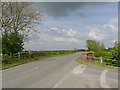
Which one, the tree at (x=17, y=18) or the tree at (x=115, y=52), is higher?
the tree at (x=17, y=18)

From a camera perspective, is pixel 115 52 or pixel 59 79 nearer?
pixel 59 79

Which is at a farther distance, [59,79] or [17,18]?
[17,18]

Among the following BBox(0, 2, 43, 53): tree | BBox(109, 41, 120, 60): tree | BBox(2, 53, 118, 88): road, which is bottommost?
BBox(2, 53, 118, 88): road

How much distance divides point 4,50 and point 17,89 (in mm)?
15156

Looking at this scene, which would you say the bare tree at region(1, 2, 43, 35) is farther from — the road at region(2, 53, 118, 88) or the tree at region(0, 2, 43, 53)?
the road at region(2, 53, 118, 88)

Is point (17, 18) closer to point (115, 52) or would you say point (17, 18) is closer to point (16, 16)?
point (16, 16)

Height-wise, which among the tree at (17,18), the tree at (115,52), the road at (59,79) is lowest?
the road at (59,79)

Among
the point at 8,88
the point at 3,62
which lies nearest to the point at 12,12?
the point at 3,62

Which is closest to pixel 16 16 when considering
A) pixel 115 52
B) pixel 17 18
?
pixel 17 18

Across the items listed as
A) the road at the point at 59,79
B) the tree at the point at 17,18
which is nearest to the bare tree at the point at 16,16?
the tree at the point at 17,18

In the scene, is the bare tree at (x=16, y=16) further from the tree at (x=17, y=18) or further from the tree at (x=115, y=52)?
the tree at (x=115, y=52)

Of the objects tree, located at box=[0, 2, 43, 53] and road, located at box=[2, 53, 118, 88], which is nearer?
road, located at box=[2, 53, 118, 88]

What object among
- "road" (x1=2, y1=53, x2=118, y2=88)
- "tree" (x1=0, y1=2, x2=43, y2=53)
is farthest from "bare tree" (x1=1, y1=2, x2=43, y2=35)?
"road" (x1=2, y1=53, x2=118, y2=88)

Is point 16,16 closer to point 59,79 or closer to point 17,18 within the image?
point 17,18
